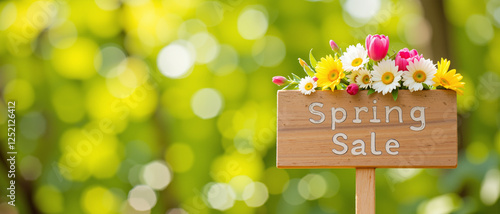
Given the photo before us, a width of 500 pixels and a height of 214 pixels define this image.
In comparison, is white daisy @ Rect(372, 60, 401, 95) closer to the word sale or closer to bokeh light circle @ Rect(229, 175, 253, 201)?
the word sale

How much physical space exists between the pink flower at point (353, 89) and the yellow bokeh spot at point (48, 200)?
346 centimetres

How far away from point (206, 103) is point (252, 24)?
0.71 meters

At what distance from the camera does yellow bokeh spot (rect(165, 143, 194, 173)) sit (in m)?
4.46

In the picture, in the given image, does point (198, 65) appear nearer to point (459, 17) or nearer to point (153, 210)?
point (153, 210)

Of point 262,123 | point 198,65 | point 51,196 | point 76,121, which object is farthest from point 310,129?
point 51,196

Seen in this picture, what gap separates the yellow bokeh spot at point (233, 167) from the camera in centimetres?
429

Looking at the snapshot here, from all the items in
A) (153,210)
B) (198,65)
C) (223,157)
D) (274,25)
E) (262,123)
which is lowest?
(153,210)

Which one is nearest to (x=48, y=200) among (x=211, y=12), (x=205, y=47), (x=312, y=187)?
(x=205, y=47)

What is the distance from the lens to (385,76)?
1.58 meters

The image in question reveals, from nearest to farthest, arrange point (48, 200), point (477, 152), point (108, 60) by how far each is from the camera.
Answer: point (477, 152) < point (108, 60) < point (48, 200)

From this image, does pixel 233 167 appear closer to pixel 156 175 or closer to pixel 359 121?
pixel 156 175

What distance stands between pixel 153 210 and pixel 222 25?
1.63m

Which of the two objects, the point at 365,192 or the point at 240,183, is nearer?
the point at 365,192

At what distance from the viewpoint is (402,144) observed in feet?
5.13
